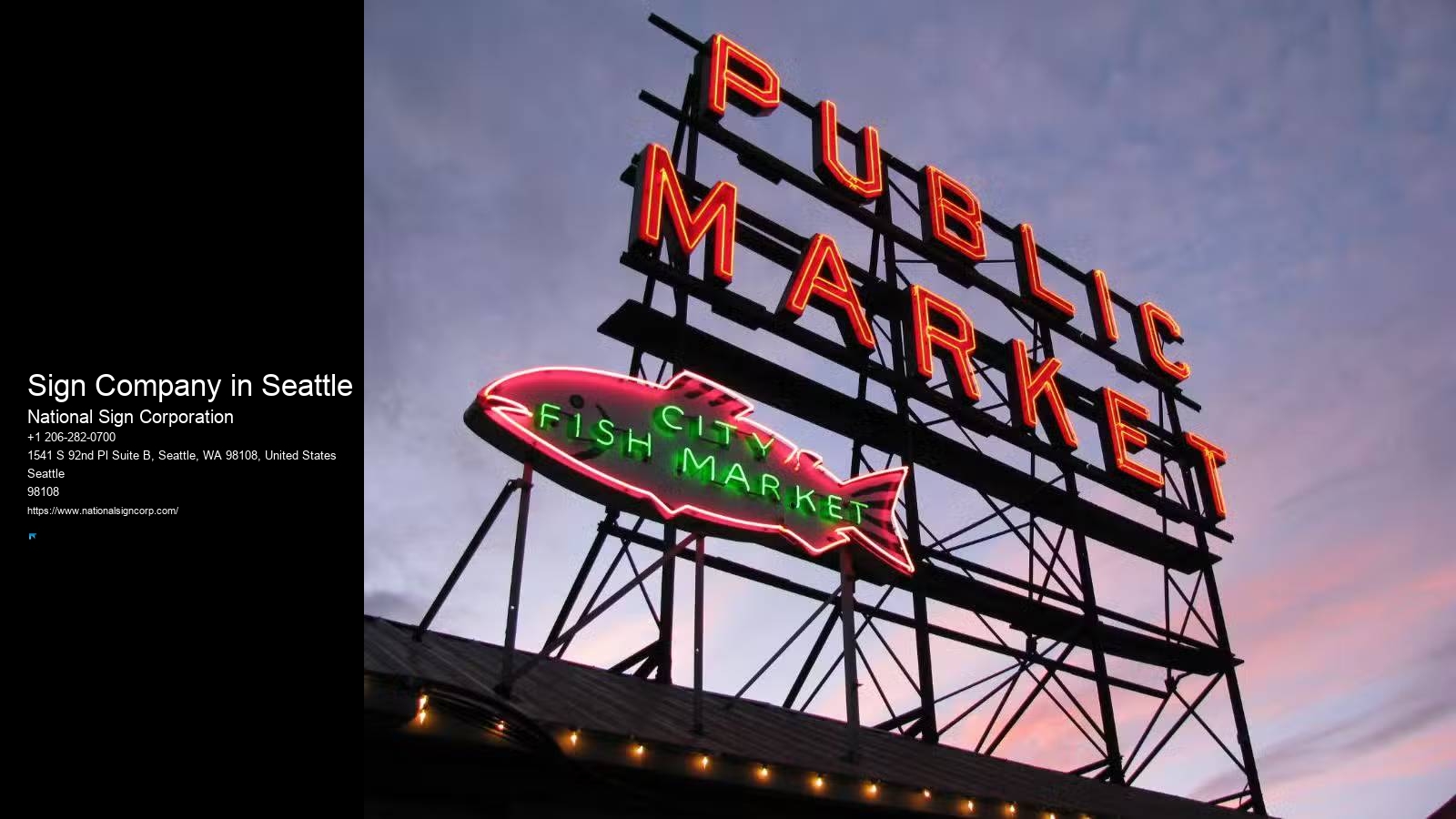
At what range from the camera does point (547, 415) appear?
32.1ft

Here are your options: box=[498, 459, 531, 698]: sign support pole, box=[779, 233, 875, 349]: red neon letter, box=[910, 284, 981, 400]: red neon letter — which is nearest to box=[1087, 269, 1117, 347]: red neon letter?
box=[910, 284, 981, 400]: red neon letter

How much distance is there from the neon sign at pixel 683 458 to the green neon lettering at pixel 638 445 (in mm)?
11

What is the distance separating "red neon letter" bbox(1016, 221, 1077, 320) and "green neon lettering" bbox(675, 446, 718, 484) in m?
11.6

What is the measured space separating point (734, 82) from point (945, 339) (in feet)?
16.9

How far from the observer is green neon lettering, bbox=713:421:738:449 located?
10820 millimetres

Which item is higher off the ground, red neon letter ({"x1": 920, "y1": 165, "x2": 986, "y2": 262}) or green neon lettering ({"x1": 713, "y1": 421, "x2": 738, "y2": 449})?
red neon letter ({"x1": 920, "y1": 165, "x2": 986, "y2": 262})

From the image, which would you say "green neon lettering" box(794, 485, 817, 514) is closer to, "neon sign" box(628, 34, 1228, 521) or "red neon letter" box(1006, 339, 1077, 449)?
"neon sign" box(628, 34, 1228, 521)

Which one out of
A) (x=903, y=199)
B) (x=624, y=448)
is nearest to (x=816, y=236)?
(x=903, y=199)

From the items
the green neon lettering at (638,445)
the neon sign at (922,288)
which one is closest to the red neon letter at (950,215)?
the neon sign at (922,288)

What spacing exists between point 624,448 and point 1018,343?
1053 centimetres
